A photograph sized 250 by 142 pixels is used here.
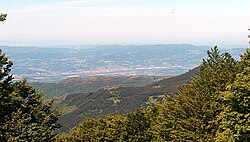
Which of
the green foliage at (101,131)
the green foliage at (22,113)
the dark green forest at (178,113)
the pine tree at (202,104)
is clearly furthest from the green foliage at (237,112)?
the green foliage at (101,131)

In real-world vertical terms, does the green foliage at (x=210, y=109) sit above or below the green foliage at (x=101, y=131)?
above

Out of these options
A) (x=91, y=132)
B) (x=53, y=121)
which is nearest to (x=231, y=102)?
(x=53, y=121)

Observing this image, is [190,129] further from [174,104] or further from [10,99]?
[10,99]

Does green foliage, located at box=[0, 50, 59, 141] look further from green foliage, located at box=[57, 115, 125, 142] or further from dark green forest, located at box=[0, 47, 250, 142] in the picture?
green foliage, located at box=[57, 115, 125, 142]

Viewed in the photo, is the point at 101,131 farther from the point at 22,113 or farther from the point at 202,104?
the point at 22,113

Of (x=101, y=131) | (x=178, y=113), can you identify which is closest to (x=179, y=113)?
(x=178, y=113)

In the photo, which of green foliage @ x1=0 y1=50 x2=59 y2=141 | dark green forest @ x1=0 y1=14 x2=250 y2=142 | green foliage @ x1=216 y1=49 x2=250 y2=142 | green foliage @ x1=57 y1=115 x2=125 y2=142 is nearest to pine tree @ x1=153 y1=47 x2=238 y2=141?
dark green forest @ x1=0 y1=14 x2=250 y2=142

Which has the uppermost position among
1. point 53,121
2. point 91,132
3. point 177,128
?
point 53,121

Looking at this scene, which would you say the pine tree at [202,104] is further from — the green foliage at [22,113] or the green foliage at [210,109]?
the green foliage at [22,113]
